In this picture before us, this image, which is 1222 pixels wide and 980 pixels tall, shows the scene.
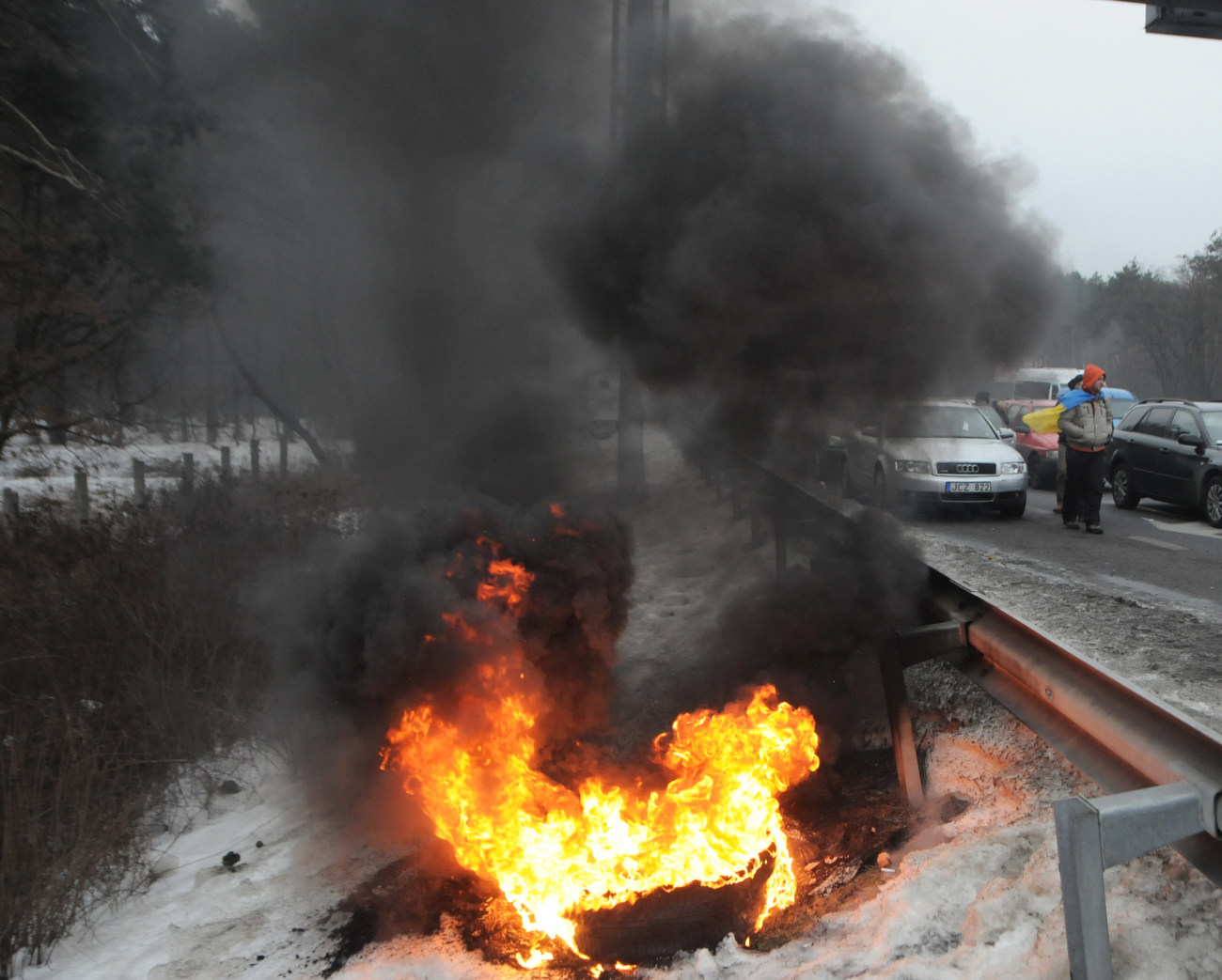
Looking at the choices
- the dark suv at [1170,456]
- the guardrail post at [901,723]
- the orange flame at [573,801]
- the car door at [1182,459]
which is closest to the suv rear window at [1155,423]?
the dark suv at [1170,456]

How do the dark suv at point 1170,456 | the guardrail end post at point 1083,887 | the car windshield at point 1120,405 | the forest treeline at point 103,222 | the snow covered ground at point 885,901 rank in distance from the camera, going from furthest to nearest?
the car windshield at point 1120,405, the dark suv at point 1170,456, the forest treeline at point 103,222, the snow covered ground at point 885,901, the guardrail end post at point 1083,887

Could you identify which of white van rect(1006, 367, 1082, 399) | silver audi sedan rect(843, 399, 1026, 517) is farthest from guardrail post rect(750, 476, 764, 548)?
white van rect(1006, 367, 1082, 399)

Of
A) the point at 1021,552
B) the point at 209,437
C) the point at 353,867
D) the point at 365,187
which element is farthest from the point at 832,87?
the point at 209,437

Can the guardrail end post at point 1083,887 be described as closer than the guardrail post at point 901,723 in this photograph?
Yes

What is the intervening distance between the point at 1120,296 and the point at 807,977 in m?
43.5

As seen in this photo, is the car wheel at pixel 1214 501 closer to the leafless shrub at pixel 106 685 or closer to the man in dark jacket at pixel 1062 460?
the man in dark jacket at pixel 1062 460

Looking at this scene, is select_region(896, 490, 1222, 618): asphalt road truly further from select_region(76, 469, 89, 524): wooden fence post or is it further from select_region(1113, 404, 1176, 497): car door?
select_region(76, 469, 89, 524): wooden fence post

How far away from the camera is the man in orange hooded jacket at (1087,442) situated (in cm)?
980

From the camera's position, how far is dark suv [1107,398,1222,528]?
429 inches

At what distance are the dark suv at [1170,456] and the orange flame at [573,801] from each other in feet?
31.8

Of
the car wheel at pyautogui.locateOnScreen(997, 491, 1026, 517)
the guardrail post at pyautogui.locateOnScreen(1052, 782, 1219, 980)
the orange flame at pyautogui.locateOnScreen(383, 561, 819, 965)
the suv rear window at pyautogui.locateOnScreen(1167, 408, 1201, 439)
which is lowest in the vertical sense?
the orange flame at pyautogui.locateOnScreen(383, 561, 819, 965)

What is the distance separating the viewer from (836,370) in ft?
17.1

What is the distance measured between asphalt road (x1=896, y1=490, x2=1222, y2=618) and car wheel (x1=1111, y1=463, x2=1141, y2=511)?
144mm

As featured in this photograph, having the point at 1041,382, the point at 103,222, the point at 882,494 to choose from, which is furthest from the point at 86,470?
the point at 1041,382
